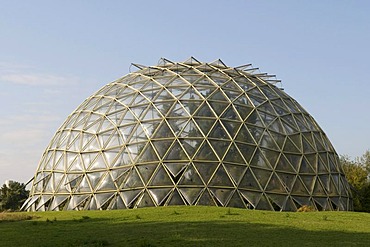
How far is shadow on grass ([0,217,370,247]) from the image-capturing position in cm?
1548

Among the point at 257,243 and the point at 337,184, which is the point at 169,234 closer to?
the point at 257,243

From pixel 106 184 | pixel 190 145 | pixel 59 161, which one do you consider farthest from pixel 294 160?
pixel 59 161

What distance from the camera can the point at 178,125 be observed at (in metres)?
31.9

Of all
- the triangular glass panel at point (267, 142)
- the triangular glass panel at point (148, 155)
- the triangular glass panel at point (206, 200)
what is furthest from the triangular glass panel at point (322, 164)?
the triangular glass panel at point (148, 155)

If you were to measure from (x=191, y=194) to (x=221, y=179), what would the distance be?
2212mm

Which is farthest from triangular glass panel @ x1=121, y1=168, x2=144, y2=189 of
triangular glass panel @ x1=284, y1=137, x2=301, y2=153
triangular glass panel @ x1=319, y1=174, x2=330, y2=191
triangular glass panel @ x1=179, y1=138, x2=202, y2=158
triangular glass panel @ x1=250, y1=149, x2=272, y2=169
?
triangular glass panel @ x1=319, y1=174, x2=330, y2=191

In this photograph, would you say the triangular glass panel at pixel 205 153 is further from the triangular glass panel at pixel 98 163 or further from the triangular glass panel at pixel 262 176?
the triangular glass panel at pixel 98 163

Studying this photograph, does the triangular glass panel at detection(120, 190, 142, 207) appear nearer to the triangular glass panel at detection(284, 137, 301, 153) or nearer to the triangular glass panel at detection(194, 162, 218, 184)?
the triangular glass panel at detection(194, 162, 218, 184)

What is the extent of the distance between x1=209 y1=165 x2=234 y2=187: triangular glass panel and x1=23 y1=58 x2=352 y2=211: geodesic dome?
6cm

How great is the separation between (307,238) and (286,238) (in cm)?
79

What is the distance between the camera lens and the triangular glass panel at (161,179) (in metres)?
30.0

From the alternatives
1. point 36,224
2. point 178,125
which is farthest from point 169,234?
point 178,125

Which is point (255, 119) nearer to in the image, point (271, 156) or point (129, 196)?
point (271, 156)

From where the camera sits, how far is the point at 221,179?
30109 millimetres
